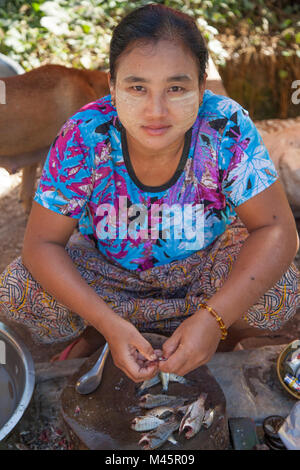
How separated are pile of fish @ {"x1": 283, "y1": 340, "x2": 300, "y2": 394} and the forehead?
3.87 feet

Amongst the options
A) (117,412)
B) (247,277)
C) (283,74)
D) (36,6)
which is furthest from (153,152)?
(36,6)

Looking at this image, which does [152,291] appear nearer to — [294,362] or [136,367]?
[136,367]

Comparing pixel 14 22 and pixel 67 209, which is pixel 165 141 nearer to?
pixel 67 209

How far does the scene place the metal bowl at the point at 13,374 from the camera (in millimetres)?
1938

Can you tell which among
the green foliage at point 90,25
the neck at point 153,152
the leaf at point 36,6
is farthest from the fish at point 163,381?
the leaf at point 36,6

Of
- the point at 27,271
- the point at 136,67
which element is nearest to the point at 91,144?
the point at 136,67

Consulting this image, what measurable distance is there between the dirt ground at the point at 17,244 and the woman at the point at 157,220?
47 cm

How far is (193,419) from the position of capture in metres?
1.64

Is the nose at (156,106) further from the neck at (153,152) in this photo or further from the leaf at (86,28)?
the leaf at (86,28)

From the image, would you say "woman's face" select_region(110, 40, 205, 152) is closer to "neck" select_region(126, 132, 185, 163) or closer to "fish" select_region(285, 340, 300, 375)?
"neck" select_region(126, 132, 185, 163)

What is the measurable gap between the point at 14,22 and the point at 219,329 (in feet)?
12.8

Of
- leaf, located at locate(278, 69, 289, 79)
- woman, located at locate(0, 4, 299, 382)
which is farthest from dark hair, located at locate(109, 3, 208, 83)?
leaf, located at locate(278, 69, 289, 79)

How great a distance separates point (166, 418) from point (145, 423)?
75mm

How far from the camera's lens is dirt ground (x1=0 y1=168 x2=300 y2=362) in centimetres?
266
